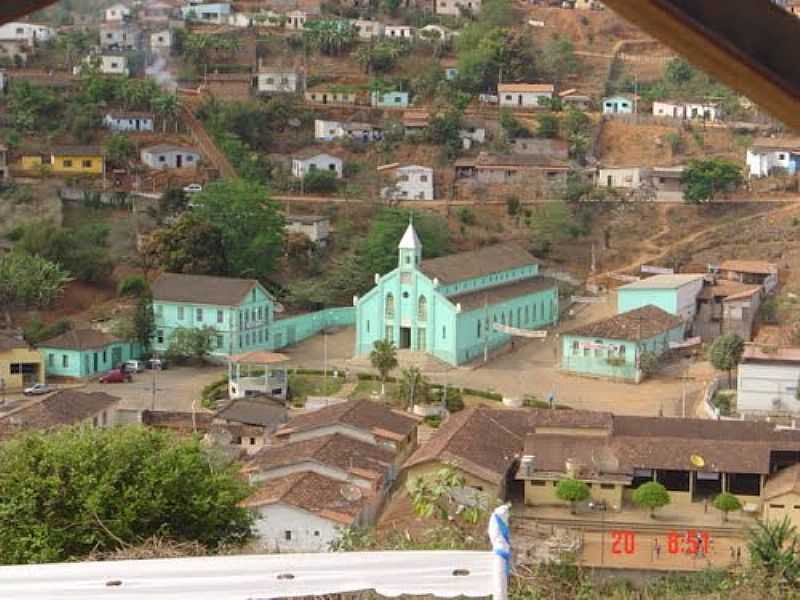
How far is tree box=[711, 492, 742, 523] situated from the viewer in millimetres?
8133

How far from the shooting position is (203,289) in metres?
14.0

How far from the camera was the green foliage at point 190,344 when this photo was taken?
13305 millimetres

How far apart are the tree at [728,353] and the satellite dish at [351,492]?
515 centimetres

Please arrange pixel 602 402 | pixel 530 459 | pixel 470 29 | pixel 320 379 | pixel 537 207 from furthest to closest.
→ pixel 470 29
pixel 537 207
pixel 320 379
pixel 602 402
pixel 530 459

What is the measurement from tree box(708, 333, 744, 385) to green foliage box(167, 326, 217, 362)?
182 inches

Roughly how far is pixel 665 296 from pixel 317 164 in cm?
669

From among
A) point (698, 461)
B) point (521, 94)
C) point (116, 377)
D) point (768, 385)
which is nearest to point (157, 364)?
point (116, 377)

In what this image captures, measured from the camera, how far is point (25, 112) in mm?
19797

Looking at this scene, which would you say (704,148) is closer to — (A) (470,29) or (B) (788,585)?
(A) (470,29)

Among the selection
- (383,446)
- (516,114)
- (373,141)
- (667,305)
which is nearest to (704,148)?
(516,114)

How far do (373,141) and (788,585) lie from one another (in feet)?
57.6

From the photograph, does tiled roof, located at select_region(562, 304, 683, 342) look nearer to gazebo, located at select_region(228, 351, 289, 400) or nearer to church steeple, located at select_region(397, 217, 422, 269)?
church steeple, located at select_region(397, 217, 422, 269)

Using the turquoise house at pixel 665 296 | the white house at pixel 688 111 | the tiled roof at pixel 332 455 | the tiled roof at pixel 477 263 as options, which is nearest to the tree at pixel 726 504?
the tiled roof at pixel 332 455

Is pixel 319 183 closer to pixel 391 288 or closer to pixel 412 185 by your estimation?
pixel 412 185
